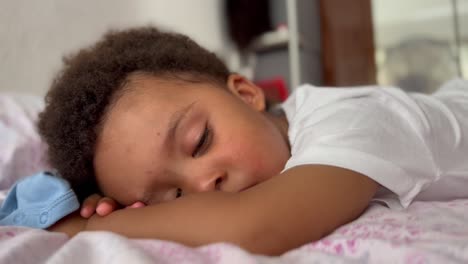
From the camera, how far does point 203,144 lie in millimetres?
716

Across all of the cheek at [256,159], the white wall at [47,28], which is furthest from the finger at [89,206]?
the white wall at [47,28]

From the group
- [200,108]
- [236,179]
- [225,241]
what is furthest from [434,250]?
[200,108]

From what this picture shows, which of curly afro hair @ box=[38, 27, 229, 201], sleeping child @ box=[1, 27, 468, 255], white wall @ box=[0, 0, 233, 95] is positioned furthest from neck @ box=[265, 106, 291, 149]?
white wall @ box=[0, 0, 233, 95]

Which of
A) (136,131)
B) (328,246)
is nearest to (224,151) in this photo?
(136,131)

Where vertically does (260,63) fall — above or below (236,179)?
below

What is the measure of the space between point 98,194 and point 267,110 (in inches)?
14.8

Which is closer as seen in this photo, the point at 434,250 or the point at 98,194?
the point at 434,250

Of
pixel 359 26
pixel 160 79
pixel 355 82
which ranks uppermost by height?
pixel 160 79

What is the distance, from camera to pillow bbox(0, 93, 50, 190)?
3.22 ft

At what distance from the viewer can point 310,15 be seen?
2598mm

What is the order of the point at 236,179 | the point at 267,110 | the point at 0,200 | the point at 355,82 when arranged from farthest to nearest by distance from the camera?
the point at 355,82, the point at 267,110, the point at 0,200, the point at 236,179

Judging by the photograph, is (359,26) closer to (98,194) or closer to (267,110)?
(267,110)

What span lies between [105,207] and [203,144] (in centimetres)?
17

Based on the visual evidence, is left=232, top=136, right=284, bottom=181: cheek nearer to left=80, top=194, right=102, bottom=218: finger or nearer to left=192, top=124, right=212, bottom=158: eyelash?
left=192, top=124, right=212, bottom=158: eyelash
